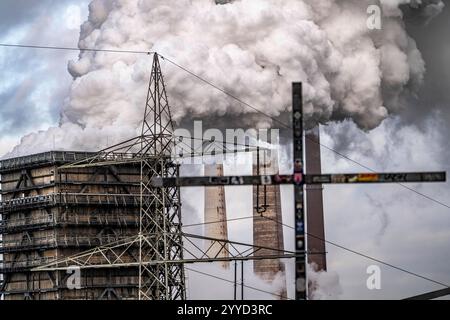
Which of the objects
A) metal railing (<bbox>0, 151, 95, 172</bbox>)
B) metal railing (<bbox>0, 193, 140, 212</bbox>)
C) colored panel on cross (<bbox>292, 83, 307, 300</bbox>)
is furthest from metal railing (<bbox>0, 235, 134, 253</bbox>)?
colored panel on cross (<bbox>292, 83, 307, 300</bbox>)

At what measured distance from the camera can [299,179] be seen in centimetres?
6038

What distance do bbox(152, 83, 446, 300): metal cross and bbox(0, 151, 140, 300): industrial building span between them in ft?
181

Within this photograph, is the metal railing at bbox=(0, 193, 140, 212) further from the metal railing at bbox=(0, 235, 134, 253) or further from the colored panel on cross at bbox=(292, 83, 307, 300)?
the colored panel on cross at bbox=(292, 83, 307, 300)

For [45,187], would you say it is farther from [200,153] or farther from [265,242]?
[265,242]

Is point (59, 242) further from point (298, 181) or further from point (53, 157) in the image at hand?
point (298, 181)

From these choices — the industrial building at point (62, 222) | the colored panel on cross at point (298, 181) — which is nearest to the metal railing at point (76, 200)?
the industrial building at point (62, 222)

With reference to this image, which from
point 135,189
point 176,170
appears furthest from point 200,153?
point 135,189

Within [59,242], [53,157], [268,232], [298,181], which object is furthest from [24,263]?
[298,181]

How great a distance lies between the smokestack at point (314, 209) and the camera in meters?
130

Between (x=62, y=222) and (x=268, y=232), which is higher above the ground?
(x=62, y=222)

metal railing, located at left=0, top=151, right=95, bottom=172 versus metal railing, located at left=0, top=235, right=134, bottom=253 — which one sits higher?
metal railing, located at left=0, top=151, right=95, bottom=172

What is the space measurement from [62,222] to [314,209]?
31316 mm

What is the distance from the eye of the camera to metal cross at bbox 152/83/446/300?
5988cm

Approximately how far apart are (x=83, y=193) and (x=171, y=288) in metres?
20.2
